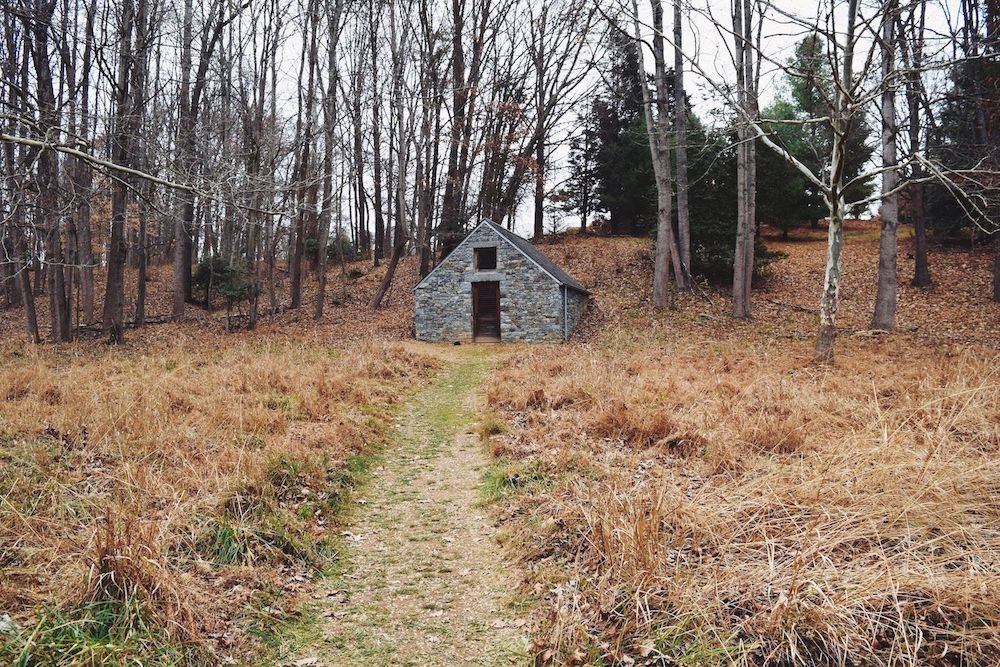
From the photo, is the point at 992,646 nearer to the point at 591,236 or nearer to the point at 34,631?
the point at 34,631

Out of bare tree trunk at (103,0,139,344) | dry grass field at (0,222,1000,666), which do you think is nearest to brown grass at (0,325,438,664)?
dry grass field at (0,222,1000,666)

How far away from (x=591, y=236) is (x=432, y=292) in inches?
602

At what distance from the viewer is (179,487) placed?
4367mm

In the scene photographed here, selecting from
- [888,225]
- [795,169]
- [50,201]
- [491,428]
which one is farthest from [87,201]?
[795,169]

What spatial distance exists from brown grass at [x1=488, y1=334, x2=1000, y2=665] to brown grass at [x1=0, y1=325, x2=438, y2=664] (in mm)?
1867

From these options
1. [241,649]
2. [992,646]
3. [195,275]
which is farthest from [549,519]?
[195,275]

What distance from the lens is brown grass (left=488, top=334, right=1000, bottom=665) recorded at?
2.59 meters

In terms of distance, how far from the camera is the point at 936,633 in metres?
2.50

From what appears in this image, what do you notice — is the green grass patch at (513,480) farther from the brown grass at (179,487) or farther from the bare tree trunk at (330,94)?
the bare tree trunk at (330,94)

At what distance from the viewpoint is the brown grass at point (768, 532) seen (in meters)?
2.59

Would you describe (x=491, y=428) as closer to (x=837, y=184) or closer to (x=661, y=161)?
(x=837, y=184)

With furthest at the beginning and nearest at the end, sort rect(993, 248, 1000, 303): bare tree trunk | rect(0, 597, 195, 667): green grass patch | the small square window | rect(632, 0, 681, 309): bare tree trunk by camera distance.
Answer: the small square window < rect(632, 0, 681, 309): bare tree trunk < rect(993, 248, 1000, 303): bare tree trunk < rect(0, 597, 195, 667): green grass patch

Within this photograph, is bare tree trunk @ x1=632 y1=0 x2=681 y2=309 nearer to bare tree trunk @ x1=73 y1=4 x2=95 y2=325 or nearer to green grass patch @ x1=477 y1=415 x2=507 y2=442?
green grass patch @ x1=477 y1=415 x2=507 y2=442

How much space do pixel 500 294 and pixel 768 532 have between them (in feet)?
49.3
